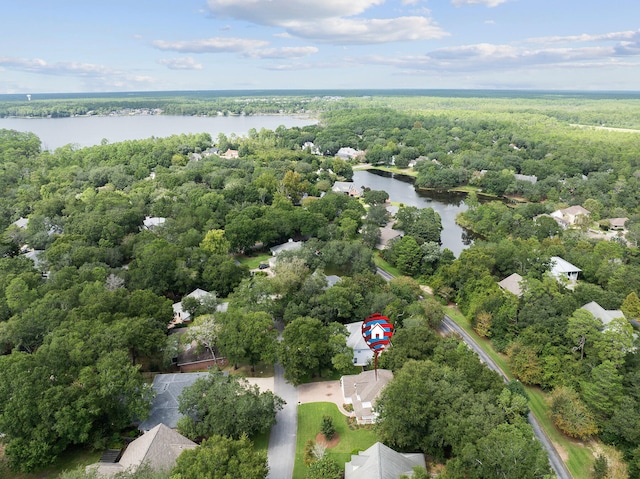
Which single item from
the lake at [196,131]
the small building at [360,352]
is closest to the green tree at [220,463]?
the small building at [360,352]

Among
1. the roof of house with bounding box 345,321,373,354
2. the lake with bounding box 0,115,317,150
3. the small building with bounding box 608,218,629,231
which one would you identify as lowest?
the roof of house with bounding box 345,321,373,354

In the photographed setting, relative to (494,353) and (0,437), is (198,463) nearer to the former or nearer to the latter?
(0,437)

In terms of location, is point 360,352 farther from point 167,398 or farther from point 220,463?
A: point 220,463

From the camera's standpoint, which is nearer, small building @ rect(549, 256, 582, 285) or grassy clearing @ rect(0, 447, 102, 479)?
grassy clearing @ rect(0, 447, 102, 479)

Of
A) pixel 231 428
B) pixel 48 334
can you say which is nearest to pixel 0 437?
pixel 48 334

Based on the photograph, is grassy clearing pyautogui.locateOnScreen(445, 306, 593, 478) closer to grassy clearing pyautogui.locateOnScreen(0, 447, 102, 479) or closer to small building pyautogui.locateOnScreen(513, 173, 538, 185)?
grassy clearing pyautogui.locateOnScreen(0, 447, 102, 479)

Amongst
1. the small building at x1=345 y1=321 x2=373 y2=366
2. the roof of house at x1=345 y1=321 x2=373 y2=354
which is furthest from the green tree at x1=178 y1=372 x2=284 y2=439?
the roof of house at x1=345 y1=321 x2=373 y2=354

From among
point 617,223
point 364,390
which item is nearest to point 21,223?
point 364,390
